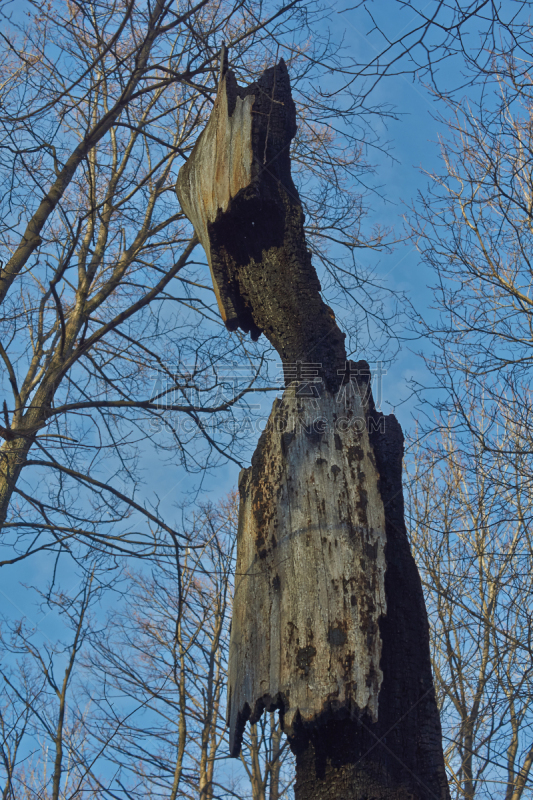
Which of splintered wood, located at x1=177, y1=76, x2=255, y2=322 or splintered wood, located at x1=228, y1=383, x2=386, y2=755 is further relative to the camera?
splintered wood, located at x1=177, y1=76, x2=255, y2=322

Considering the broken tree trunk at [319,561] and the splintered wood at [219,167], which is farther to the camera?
the splintered wood at [219,167]

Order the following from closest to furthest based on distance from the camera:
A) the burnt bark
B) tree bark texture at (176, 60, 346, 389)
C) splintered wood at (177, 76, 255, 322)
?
the burnt bark → tree bark texture at (176, 60, 346, 389) → splintered wood at (177, 76, 255, 322)

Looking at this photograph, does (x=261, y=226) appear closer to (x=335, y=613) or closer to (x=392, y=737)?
(x=335, y=613)

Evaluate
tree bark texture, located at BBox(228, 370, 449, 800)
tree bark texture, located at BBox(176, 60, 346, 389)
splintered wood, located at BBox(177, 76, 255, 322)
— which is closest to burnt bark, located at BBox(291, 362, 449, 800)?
tree bark texture, located at BBox(228, 370, 449, 800)

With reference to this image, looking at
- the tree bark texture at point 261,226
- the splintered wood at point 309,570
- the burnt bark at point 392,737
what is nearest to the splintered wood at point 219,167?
the tree bark texture at point 261,226

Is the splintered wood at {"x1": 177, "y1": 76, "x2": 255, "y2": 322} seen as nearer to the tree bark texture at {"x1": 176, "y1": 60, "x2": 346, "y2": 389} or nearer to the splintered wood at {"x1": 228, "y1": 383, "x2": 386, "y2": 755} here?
the tree bark texture at {"x1": 176, "y1": 60, "x2": 346, "y2": 389}

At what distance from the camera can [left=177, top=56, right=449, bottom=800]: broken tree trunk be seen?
183cm

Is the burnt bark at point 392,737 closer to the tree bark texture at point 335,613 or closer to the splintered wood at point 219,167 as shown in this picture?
the tree bark texture at point 335,613

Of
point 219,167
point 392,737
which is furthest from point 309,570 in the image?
point 219,167

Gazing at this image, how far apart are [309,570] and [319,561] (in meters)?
0.05

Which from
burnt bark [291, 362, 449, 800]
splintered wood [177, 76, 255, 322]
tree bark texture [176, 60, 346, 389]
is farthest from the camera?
splintered wood [177, 76, 255, 322]

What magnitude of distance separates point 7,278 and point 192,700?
21.8 feet

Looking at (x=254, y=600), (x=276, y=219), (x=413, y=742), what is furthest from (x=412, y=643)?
(x=276, y=219)

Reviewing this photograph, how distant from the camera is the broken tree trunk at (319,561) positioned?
72.1 inches
